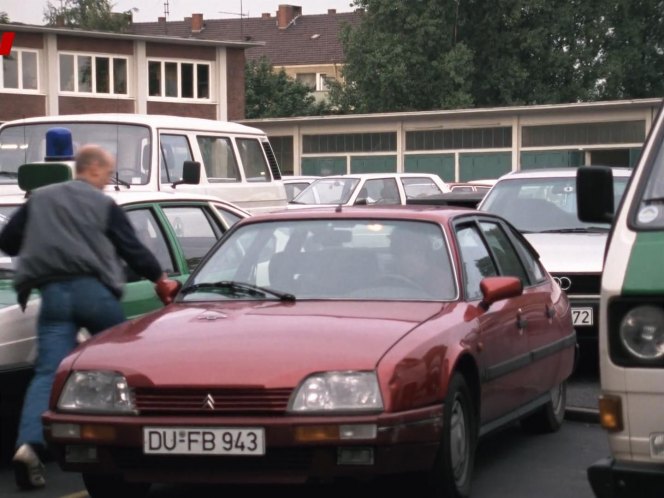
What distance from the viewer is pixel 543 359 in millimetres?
8148

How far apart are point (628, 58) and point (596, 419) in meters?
62.3

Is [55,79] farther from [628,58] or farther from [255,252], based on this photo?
[255,252]

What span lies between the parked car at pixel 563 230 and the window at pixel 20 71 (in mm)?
45417

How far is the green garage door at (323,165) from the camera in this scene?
198 feet

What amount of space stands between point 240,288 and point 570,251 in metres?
4.88

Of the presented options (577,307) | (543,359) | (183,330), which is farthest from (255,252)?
(577,307)

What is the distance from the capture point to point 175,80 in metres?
61.8

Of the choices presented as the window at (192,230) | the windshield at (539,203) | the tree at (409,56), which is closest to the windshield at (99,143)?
the windshield at (539,203)

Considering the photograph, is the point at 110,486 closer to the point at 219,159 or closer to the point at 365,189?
the point at 219,159

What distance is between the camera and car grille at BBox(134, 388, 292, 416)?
5.88 m

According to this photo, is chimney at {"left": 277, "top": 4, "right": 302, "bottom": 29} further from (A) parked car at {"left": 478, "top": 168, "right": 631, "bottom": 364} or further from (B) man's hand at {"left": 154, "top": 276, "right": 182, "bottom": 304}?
(B) man's hand at {"left": 154, "top": 276, "right": 182, "bottom": 304}

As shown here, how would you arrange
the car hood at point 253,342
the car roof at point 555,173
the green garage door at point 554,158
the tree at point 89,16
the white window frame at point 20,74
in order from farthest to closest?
the tree at point 89,16 → the white window frame at point 20,74 → the green garage door at point 554,158 → the car roof at point 555,173 → the car hood at point 253,342

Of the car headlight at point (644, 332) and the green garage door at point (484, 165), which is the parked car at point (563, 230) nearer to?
the car headlight at point (644, 332)

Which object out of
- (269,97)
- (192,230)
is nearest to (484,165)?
(269,97)
